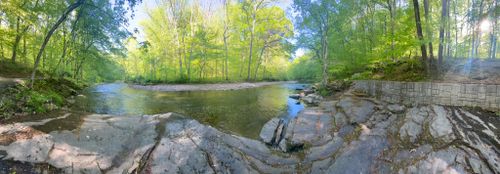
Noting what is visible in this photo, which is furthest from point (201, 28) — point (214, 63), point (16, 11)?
point (16, 11)

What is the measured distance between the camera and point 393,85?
27.4 feet

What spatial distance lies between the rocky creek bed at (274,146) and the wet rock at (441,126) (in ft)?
0.07

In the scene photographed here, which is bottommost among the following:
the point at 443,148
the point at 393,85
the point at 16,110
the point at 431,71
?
the point at 443,148

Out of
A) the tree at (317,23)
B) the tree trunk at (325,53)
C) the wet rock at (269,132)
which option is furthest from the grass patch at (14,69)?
the tree trunk at (325,53)

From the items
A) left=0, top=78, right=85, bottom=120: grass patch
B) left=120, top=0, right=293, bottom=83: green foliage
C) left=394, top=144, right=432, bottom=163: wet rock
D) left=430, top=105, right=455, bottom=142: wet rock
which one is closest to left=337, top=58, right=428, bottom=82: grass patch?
left=430, top=105, right=455, bottom=142: wet rock

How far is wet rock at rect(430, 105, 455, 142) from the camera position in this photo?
5252 millimetres

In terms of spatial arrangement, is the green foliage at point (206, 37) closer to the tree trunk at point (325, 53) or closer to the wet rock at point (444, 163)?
the tree trunk at point (325, 53)

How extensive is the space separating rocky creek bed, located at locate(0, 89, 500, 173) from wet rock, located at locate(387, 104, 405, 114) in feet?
0.96

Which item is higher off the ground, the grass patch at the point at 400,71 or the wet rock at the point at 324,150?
the grass patch at the point at 400,71

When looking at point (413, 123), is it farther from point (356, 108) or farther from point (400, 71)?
point (400, 71)

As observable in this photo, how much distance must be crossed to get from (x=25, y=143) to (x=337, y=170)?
7114 mm

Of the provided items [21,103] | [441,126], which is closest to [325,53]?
[441,126]

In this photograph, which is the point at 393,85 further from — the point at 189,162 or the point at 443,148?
the point at 189,162

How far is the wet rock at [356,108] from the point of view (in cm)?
715
